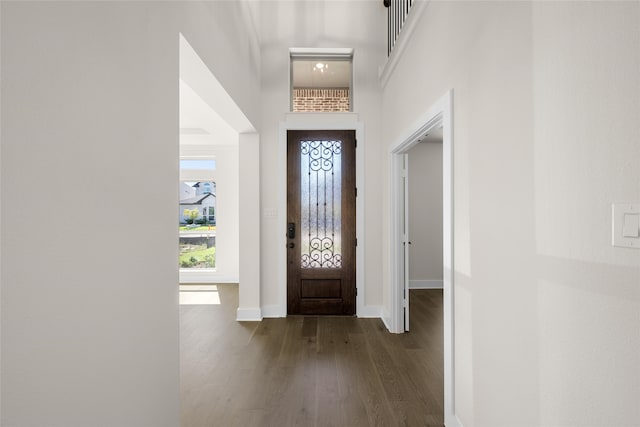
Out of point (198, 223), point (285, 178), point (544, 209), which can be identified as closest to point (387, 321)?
point (285, 178)

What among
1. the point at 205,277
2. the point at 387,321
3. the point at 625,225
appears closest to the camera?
the point at 625,225

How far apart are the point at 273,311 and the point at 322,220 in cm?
128

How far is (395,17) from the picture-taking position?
11.9ft

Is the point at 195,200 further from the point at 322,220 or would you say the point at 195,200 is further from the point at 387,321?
the point at 387,321

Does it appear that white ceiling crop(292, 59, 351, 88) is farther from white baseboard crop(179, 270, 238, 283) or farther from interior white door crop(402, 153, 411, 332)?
white baseboard crop(179, 270, 238, 283)

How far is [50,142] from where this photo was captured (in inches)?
34.8

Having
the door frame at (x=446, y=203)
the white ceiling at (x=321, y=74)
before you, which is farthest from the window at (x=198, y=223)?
the door frame at (x=446, y=203)

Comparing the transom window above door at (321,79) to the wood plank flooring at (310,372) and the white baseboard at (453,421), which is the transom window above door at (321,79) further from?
the white baseboard at (453,421)

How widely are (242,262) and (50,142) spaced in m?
3.34

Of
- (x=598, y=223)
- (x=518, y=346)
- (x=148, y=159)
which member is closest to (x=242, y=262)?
(x=148, y=159)

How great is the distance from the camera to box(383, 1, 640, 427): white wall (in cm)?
89

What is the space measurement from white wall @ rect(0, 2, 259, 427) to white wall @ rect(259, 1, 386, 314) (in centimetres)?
253

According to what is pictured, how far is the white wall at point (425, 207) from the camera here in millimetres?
5879

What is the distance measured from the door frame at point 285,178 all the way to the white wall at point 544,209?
7.30ft
